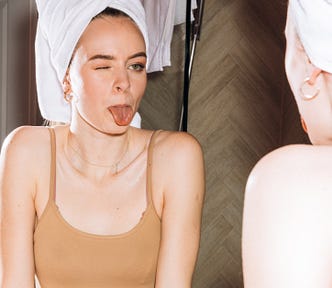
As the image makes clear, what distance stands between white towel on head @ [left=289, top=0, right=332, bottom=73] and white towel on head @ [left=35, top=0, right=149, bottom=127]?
63 cm

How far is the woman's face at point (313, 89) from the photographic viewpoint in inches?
24.6

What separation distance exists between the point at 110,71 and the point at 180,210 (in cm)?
32

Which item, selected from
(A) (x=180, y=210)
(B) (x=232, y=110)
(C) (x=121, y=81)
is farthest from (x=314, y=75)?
(B) (x=232, y=110)

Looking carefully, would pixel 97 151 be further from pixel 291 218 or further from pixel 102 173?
pixel 291 218

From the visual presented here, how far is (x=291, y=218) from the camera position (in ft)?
1.85

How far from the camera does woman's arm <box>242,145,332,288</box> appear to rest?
558 millimetres

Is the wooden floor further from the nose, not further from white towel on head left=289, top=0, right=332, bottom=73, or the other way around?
white towel on head left=289, top=0, right=332, bottom=73

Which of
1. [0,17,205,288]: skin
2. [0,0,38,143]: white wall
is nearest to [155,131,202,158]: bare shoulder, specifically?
[0,17,205,288]: skin

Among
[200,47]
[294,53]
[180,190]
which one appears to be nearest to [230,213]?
[200,47]

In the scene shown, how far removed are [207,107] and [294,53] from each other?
1880 millimetres

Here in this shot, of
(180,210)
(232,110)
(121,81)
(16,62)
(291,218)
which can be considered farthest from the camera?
(232,110)

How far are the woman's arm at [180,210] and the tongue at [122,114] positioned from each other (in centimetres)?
18

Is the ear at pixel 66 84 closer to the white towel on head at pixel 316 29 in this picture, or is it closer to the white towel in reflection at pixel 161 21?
the white towel in reflection at pixel 161 21

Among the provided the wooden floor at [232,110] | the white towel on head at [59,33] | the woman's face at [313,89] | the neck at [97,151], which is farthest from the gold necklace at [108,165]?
the wooden floor at [232,110]
